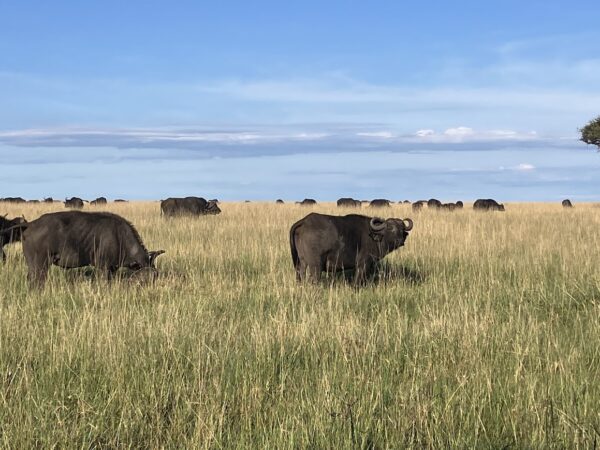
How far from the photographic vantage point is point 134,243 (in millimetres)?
10820

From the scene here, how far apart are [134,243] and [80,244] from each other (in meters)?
0.92

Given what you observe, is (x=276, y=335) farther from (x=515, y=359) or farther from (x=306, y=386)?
(x=515, y=359)

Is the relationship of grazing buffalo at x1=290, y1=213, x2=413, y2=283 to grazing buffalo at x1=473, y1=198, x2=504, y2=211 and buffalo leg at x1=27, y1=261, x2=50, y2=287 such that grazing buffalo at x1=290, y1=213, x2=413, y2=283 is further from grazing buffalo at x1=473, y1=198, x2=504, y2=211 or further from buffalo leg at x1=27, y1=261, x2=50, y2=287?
grazing buffalo at x1=473, y1=198, x2=504, y2=211

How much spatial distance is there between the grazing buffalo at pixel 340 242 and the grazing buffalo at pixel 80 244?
7.75 feet

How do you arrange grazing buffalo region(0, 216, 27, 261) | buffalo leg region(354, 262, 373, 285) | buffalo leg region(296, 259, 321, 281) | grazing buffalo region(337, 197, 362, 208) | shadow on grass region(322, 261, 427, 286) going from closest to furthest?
buffalo leg region(296, 259, 321, 281)
buffalo leg region(354, 262, 373, 285)
shadow on grass region(322, 261, 427, 286)
grazing buffalo region(0, 216, 27, 261)
grazing buffalo region(337, 197, 362, 208)

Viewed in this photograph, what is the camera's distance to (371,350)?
230 inches

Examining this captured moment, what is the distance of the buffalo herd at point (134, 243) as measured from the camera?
1009 centimetres

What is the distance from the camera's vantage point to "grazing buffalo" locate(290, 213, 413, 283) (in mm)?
10211

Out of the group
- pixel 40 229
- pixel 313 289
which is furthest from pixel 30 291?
pixel 313 289

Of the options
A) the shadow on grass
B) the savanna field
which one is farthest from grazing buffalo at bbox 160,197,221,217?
the savanna field

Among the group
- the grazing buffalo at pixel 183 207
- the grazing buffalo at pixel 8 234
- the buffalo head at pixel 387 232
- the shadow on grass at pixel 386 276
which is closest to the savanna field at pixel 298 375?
the shadow on grass at pixel 386 276

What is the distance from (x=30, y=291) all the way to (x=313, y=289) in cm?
453

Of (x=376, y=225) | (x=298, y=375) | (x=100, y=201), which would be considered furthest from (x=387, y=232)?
(x=100, y=201)

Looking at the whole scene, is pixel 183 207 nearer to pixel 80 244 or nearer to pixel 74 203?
pixel 74 203
